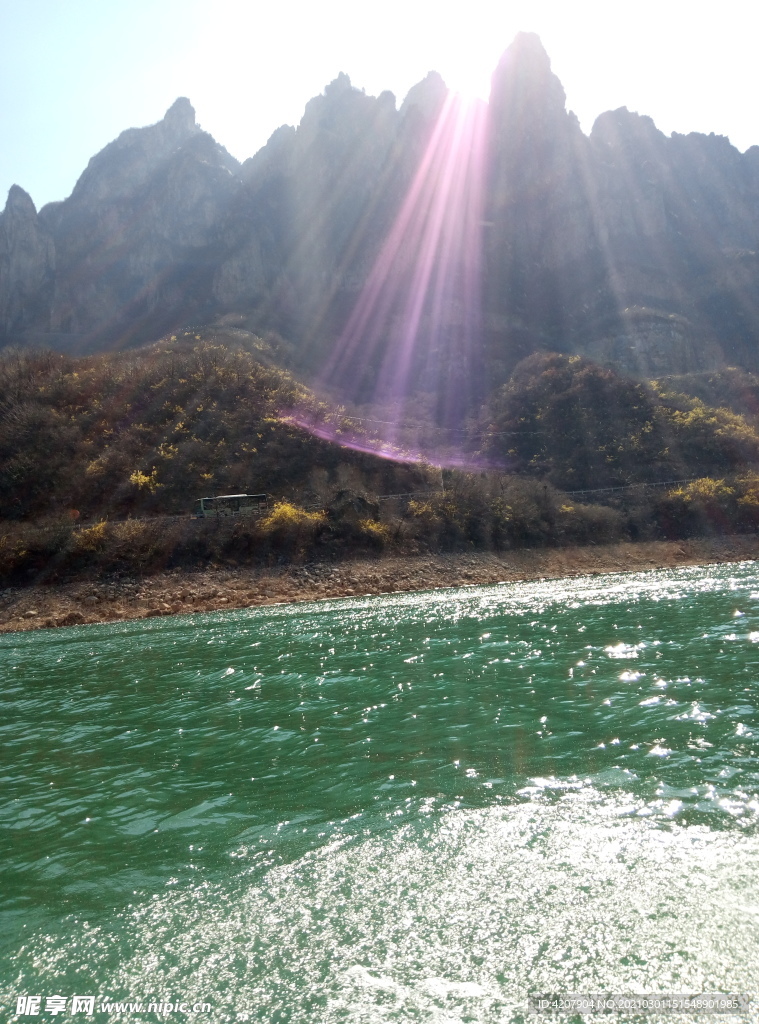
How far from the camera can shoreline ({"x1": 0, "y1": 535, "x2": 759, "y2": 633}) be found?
36.4m

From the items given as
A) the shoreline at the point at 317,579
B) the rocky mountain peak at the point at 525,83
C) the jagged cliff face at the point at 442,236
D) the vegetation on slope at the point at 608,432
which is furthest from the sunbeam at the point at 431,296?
the shoreline at the point at 317,579

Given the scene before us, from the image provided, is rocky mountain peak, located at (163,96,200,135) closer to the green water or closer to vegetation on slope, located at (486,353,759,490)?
vegetation on slope, located at (486,353,759,490)

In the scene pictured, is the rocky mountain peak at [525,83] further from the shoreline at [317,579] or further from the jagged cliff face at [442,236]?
the shoreline at [317,579]

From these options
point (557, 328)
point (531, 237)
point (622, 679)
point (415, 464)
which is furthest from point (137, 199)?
point (622, 679)

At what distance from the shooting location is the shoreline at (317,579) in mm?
36438

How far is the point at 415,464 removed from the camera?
57.9 m

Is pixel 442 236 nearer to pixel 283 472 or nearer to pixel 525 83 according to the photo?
pixel 525 83

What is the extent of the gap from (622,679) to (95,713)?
12.7 metres

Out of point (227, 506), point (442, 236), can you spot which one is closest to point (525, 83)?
point (442, 236)

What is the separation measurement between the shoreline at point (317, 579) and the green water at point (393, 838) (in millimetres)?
20890

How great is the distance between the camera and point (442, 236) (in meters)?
132

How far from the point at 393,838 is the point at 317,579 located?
33.0 meters

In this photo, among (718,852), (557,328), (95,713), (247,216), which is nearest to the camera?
(718,852)

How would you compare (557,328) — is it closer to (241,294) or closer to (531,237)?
(531,237)
